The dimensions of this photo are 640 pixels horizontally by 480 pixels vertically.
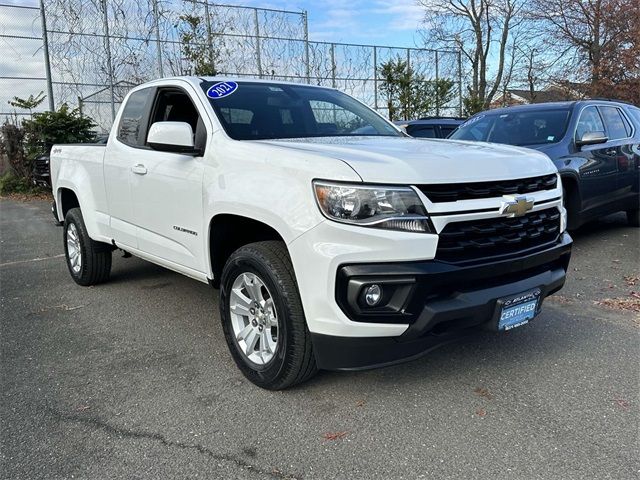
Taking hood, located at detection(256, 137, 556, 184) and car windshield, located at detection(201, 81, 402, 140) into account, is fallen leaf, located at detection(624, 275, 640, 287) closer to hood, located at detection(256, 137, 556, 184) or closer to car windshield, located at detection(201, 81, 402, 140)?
hood, located at detection(256, 137, 556, 184)

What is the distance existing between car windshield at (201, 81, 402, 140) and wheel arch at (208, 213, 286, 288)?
→ 0.55 metres

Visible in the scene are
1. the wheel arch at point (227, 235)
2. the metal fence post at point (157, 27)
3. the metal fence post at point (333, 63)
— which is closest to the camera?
the wheel arch at point (227, 235)

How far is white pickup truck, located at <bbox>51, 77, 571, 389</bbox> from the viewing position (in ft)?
8.63

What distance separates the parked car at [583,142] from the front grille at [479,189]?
3176mm

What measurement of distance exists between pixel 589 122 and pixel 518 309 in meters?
4.76

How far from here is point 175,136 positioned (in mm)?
3516

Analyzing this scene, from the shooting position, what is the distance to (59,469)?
8.36 feet

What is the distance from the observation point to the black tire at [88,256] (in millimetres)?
5445

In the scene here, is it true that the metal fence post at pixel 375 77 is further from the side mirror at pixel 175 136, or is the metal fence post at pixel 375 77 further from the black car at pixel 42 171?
the side mirror at pixel 175 136

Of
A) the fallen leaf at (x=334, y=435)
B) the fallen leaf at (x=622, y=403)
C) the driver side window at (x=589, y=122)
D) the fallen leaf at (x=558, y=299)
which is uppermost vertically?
the driver side window at (x=589, y=122)

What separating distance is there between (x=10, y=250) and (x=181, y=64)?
9585 millimetres

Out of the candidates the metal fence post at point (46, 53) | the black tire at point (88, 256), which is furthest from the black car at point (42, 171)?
the black tire at point (88, 256)

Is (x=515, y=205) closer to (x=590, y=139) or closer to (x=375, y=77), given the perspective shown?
(x=590, y=139)

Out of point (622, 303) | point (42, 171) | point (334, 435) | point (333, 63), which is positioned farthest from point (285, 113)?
point (333, 63)
